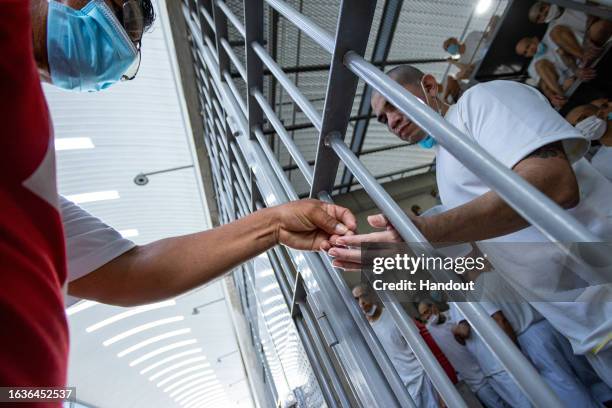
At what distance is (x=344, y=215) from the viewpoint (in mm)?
956

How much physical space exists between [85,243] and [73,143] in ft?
15.8

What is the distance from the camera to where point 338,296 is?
42.4 inches

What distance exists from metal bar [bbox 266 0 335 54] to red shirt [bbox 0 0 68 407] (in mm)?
616

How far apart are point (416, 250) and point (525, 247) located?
0.57 metres

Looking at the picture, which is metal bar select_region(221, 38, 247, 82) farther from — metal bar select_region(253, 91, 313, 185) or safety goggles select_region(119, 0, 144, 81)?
safety goggles select_region(119, 0, 144, 81)

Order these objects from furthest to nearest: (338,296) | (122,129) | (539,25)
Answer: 1. (122,129)
2. (539,25)
3. (338,296)

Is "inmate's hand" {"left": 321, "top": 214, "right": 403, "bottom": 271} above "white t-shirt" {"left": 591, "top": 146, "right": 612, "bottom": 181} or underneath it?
above

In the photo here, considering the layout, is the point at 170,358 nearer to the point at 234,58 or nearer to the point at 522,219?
the point at 234,58

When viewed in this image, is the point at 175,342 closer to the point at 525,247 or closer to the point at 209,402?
the point at 209,402

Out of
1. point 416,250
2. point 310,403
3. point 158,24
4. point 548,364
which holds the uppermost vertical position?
point 416,250

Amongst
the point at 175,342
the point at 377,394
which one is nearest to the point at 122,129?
the point at 377,394

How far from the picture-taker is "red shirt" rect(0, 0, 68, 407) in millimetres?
304

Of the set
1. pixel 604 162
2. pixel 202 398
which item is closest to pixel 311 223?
pixel 604 162

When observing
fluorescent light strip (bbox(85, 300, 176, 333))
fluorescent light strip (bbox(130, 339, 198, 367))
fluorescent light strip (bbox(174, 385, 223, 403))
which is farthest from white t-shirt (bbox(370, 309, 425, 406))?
fluorescent light strip (bbox(174, 385, 223, 403))
